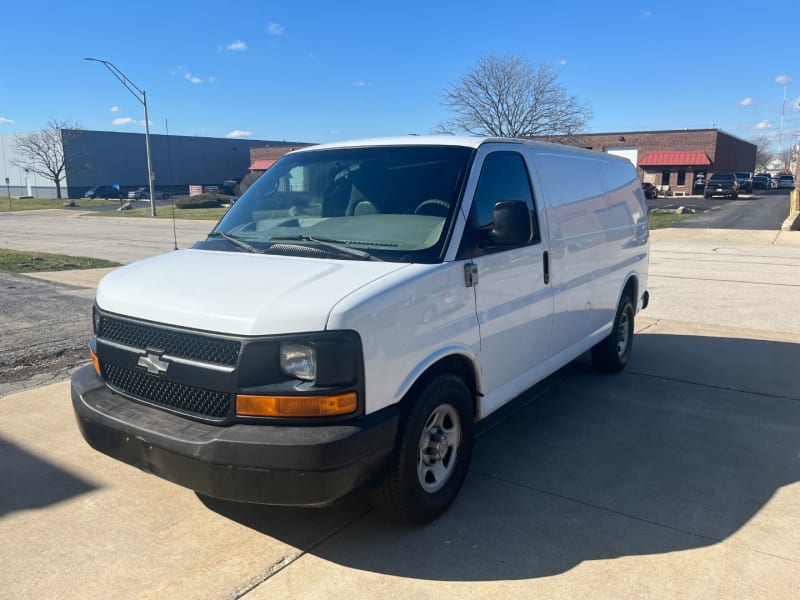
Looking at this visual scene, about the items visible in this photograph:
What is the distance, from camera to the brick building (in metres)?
59.8

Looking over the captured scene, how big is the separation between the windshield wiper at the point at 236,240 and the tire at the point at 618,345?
3.58m

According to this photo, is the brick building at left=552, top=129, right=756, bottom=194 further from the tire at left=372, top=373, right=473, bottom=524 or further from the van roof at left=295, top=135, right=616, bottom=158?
the tire at left=372, top=373, right=473, bottom=524

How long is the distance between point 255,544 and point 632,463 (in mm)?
2550

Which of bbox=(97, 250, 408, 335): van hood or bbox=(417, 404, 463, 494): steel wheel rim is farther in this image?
bbox=(417, 404, 463, 494): steel wheel rim

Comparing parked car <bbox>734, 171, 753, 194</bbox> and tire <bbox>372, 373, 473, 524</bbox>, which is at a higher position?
parked car <bbox>734, 171, 753, 194</bbox>

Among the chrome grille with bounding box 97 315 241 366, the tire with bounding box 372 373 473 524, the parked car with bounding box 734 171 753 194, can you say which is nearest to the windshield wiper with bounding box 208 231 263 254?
the chrome grille with bounding box 97 315 241 366

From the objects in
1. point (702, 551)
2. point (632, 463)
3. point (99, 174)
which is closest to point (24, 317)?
point (632, 463)

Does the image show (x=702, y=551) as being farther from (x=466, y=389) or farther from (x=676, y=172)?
(x=676, y=172)

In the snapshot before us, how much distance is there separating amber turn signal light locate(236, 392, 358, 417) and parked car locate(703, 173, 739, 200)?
180 ft

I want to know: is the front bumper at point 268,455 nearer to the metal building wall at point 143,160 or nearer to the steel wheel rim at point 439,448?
the steel wheel rim at point 439,448

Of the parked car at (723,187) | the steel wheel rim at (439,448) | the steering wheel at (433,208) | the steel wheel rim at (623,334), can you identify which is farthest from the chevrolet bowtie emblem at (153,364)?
the parked car at (723,187)

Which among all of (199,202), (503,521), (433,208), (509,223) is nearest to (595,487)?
(503,521)

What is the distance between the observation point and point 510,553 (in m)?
3.30

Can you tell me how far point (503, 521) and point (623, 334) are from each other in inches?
138
